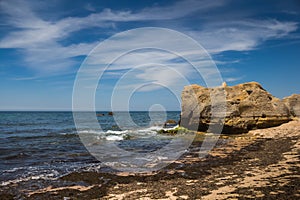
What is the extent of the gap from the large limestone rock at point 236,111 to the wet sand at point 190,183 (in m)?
10.6

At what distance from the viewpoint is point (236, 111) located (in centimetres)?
2322

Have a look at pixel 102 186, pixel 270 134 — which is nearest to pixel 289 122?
pixel 270 134

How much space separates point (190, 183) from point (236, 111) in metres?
15.6

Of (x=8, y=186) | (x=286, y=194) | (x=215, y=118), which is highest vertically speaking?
(x=215, y=118)

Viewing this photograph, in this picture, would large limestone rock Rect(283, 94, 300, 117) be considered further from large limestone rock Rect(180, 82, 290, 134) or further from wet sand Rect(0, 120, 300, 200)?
wet sand Rect(0, 120, 300, 200)

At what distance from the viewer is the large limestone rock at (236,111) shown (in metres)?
23.4

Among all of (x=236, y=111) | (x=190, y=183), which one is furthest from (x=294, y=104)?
(x=190, y=183)

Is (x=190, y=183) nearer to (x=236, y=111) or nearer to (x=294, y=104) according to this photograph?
(x=236, y=111)

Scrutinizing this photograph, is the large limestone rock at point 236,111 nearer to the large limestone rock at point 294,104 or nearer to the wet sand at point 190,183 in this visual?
the large limestone rock at point 294,104

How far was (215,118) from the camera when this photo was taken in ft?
78.3

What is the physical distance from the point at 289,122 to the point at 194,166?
1689 centimetres

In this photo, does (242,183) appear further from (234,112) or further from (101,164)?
(234,112)

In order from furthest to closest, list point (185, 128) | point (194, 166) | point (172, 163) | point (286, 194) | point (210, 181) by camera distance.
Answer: point (185, 128)
point (172, 163)
point (194, 166)
point (210, 181)
point (286, 194)

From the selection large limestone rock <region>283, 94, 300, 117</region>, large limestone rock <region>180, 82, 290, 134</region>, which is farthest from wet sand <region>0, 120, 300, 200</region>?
large limestone rock <region>283, 94, 300, 117</region>
